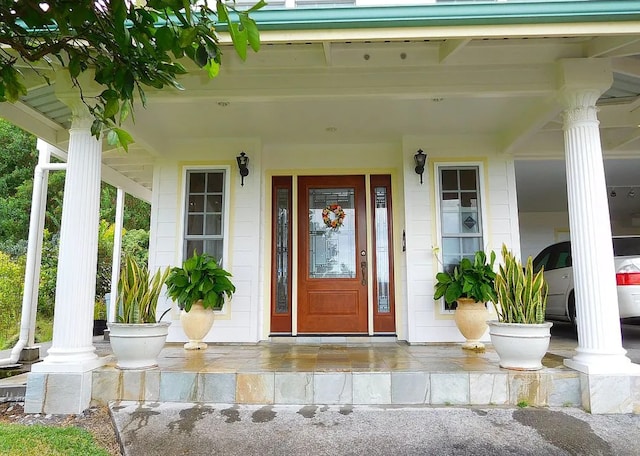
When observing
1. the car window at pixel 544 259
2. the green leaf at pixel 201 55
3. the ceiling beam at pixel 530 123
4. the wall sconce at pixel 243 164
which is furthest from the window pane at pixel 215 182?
the car window at pixel 544 259

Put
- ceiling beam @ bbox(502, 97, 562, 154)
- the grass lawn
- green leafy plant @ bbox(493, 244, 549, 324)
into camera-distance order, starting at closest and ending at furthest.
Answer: the grass lawn
green leafy plant @ bbox(493, 244, 549, 324)
ceiling beam @ bbox(502, 97, 562, 154)

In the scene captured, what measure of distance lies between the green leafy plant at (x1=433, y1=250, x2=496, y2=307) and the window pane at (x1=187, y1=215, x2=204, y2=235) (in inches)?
111

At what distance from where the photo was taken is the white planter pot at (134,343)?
3.07 metres

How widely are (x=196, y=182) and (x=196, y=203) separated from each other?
0.26 meters

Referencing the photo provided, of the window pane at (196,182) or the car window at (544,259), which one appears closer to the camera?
the window pane at (196,182)

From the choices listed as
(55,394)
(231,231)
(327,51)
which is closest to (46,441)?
(55,394)

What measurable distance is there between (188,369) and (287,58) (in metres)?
2.59

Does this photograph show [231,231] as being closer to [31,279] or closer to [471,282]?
[31,279]

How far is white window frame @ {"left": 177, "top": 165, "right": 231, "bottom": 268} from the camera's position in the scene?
186 inches

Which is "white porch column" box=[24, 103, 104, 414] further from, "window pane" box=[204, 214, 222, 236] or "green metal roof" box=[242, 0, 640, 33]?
"green metal roof" box=[242, 0, 640, 33]

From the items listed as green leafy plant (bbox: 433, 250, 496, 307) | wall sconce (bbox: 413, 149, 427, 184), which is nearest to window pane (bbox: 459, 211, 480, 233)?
green leafy plant (bbox: 433, 250, 496, 307)

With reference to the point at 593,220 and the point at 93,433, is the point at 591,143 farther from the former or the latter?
the point at 93,433

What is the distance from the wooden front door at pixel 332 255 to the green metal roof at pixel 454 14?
249 centimetres

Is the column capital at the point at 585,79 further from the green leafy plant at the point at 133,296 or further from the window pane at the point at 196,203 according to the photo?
the window pane at the point at 196,203
